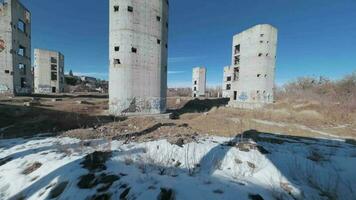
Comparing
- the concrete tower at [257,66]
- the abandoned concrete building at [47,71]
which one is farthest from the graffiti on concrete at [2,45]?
the concrete tower at [257,66]

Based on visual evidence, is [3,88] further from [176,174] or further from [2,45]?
[176,174]

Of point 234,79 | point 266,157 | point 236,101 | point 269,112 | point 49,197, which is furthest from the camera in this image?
point 234,79

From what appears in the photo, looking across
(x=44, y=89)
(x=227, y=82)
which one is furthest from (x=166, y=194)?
(x=44, y=89)

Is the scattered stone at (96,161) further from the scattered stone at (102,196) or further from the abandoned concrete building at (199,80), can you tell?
the abandoned concrete building at (199,80)

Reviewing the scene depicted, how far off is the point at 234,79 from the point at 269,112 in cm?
1029

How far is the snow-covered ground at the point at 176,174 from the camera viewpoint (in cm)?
317

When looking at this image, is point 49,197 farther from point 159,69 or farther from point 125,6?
point 125,6

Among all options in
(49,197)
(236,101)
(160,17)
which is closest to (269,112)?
(236,101)

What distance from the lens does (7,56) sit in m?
23.5

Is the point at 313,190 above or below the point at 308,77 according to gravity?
below

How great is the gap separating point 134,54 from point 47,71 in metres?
41.3

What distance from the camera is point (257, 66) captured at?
23953mm

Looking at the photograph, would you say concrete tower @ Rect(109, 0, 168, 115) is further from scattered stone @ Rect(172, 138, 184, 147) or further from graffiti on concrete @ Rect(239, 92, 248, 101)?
graffiti on concrete @ Rect(239, 92, 248, 101)

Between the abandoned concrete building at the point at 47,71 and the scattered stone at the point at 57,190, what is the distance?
49.6 m
